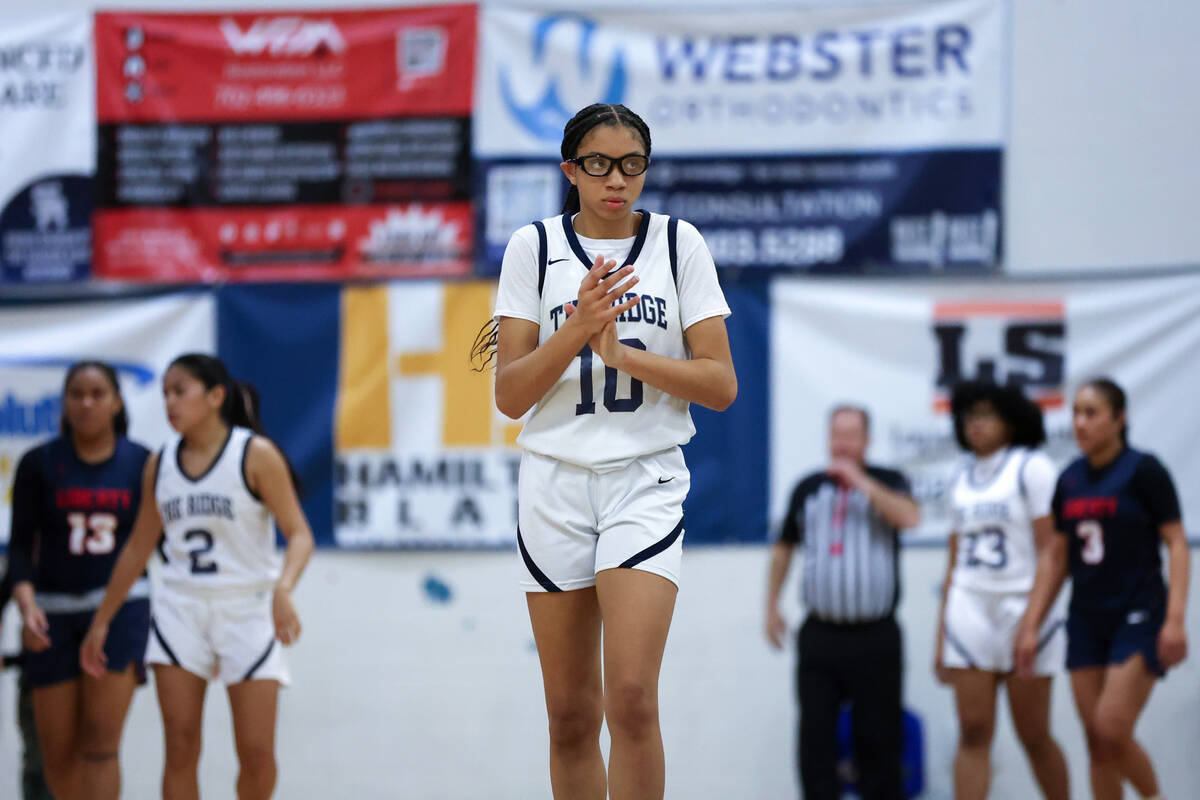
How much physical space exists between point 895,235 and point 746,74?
3.66 feet

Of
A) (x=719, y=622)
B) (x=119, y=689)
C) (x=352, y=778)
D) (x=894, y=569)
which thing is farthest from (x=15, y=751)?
(x=894, y=569)

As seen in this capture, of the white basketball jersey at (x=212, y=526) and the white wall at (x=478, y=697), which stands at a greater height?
the white basketball jersey at (x=212, y=526)

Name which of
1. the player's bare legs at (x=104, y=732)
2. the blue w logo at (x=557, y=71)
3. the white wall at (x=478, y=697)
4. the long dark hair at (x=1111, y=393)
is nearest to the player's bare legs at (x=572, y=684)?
the player's bare legs at (x=104, y=732)

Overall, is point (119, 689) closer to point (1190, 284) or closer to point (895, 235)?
point (895, 235)

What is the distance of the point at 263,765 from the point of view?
4664 millimetres

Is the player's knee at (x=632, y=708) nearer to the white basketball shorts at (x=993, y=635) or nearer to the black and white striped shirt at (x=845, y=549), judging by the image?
the black and white striped shirt at (x=845, y=549)

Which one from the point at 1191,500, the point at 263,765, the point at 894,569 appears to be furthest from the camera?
the point at 1191,500

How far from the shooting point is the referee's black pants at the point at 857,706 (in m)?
5.61

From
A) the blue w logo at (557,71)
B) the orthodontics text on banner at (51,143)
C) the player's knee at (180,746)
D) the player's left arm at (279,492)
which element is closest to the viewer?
the player's knee at (180,746)

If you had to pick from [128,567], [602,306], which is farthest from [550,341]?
[128,567]

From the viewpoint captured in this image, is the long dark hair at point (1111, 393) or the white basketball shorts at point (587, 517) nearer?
the white basketball shorts at point (587, 517)

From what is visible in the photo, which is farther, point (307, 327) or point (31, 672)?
point (307, 327)

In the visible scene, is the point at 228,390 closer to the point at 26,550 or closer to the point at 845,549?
the point at 26,550

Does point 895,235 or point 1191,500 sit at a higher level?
point 895,235
